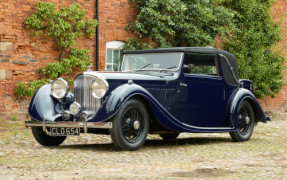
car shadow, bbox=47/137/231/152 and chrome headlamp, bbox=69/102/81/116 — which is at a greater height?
chrome headlamp, bbox=69/102/81/116

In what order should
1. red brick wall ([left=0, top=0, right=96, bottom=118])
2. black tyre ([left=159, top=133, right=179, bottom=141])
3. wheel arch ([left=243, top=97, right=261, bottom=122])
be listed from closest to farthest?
wheel arch ([left=243, top=97, right=261, bottom=122]) → black tyre ([left=159, top=133, right=179, bottom=141]) → red brick wall ([left=0, top=0, right=96, bottom=118])

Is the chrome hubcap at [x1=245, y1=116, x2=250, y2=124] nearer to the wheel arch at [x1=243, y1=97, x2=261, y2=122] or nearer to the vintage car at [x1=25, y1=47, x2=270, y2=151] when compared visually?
the vintage car at [x1=25, y1=47, x2=270, y2=151]

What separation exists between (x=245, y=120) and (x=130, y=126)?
2.91m

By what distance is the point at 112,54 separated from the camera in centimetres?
1586

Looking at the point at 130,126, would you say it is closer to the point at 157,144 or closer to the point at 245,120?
the point at 157,144

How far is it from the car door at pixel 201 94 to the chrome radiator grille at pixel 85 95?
1.40 meters

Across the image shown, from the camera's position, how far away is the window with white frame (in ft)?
51.8

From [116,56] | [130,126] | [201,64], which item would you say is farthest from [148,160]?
[116,56]

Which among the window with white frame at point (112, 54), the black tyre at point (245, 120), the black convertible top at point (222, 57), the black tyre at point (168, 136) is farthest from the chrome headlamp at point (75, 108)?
the window with white frame at point (112, 54)

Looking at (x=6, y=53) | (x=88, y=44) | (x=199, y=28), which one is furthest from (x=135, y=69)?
(x=199, y=28)

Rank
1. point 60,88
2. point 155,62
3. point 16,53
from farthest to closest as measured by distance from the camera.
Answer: point 16,53
point 155,62
point 60,88

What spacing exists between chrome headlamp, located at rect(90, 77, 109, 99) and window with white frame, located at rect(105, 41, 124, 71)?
814 cm

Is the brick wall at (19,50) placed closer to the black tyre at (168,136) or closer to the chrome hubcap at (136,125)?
the black tyre at (168,136)

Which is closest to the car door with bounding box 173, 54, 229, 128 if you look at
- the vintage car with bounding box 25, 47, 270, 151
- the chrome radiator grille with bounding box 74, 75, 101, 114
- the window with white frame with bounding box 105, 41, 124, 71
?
the vintage car with bounding box 25, 47, 270, 151
